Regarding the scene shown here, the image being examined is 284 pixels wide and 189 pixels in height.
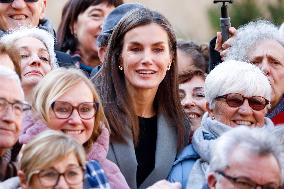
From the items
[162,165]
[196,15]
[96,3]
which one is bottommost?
[196,15]

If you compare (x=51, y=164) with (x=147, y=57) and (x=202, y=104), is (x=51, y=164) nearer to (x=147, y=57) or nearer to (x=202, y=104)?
(x=147, y=57)

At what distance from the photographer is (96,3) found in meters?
10.6

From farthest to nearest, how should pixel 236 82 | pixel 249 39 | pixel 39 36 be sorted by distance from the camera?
pixel 249 39
pixel 39 36
pixel 236 82

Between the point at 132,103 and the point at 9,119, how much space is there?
1.56 m

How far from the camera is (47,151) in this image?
728 cm

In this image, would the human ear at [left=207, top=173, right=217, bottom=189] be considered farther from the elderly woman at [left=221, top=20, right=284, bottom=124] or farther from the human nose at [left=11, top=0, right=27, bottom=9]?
the human nose at [left=11, top=0, right=27, bottom=9]

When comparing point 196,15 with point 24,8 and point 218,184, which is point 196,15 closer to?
point 24,8

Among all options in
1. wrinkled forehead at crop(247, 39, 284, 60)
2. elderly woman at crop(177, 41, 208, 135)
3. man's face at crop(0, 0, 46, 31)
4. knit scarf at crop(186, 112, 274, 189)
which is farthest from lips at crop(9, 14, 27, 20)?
knit scarf at crop(186, 112, 274, 189)

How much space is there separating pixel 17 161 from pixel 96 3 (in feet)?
10.2

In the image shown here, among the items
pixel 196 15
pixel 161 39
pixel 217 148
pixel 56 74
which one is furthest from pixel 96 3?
pixel 196 15

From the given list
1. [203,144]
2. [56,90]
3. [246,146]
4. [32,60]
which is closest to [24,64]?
[32,60]

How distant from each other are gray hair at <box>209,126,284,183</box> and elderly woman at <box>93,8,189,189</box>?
4.11 ft

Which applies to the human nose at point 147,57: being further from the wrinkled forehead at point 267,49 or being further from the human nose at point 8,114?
the human nose at point 8,114

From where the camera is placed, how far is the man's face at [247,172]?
7.36 metres
